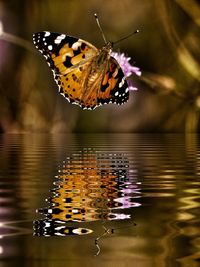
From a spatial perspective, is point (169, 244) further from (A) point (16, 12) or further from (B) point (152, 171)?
(A) point (16, 12)

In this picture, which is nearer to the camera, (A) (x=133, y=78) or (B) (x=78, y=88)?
(B) (x=78, y=88)

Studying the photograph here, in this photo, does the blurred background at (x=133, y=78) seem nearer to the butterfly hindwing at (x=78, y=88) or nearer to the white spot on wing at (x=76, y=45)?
the butterfly hindwing at (x=78, y=88)

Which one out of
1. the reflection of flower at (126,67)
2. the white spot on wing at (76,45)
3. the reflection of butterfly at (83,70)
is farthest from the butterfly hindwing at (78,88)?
the reflection of flower at (126,67)

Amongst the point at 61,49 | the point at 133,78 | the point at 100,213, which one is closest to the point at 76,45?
the point at 61,49

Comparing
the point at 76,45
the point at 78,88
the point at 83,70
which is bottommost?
the point at 78,88

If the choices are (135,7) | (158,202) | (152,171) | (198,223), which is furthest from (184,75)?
(198,223)

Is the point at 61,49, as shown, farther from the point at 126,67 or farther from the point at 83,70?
the point at 126,67
